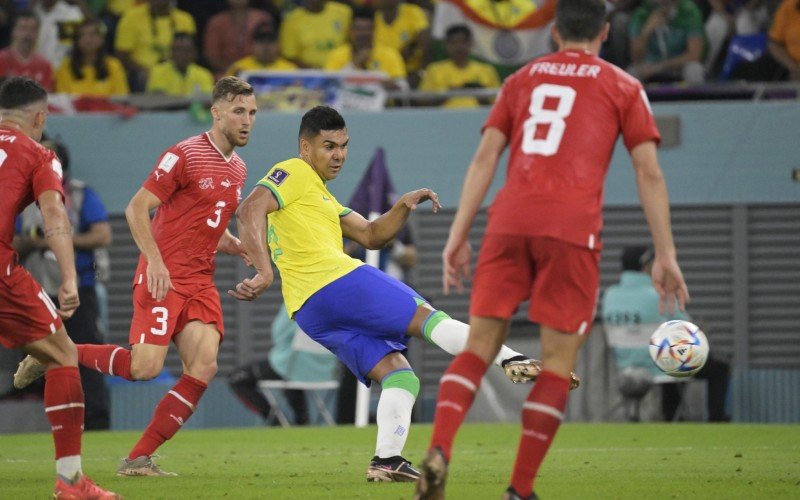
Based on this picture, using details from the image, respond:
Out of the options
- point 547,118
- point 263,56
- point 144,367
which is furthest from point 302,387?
point 547,118

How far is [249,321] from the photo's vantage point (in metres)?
17.7

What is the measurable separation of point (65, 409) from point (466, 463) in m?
3.53

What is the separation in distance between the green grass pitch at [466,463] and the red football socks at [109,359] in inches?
27.8

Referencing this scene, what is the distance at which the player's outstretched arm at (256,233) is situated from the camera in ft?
28.6

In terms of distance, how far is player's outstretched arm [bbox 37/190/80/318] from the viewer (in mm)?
7395

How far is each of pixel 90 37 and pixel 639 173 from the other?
39.4 ft

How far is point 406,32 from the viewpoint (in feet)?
58.7

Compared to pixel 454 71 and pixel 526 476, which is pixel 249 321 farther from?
pixel 526 476

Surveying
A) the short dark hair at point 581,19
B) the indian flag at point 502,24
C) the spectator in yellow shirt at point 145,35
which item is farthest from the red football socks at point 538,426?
the spectator in yellow shirt at point 145,35

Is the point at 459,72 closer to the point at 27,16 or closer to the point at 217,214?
the point at 27,16

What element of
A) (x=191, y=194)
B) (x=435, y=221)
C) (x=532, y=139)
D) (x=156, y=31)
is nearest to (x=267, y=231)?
(x=191, y=194)

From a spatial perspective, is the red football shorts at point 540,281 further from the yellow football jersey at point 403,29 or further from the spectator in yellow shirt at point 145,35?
the spectator in yellow shirt at point 145,35

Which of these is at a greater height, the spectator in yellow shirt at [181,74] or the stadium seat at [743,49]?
the stadium seat at [743,49]

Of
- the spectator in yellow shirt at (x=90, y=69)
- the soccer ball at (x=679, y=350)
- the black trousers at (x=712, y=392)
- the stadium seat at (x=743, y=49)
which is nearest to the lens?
the soccer ball at (x=679, y=350)
